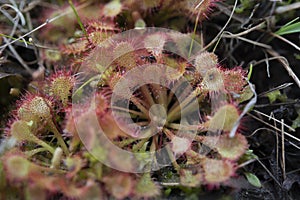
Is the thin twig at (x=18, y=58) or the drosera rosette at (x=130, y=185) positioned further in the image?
the thin twig at (x=18, y=58)

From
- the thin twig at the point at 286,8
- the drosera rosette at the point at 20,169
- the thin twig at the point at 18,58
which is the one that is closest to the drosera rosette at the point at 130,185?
the drosera rosette at the point at 20,169

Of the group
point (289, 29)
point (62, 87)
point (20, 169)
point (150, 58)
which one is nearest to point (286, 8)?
point (289, 29)

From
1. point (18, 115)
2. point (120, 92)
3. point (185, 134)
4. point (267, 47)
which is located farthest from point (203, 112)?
point (18, 115)

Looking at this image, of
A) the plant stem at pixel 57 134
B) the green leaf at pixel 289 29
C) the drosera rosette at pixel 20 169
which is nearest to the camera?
the drosera rosette at pixel 20 169

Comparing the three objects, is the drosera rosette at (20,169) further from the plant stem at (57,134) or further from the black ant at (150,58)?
the black ant at (150,58)

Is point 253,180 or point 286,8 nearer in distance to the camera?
point 253,180

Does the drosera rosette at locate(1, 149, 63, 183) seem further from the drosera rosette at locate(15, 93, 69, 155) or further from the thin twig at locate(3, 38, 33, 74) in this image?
the thin twig at locate(3, 38, 33, 74)

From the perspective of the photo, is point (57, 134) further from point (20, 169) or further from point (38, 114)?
point (20, 169)

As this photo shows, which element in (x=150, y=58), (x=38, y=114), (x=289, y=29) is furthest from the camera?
(x=289, y=29)
